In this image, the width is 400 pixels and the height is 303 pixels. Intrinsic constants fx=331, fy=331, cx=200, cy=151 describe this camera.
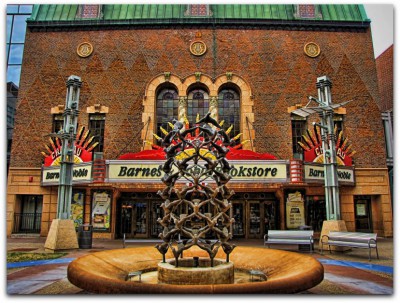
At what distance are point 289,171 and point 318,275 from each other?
1022 cm

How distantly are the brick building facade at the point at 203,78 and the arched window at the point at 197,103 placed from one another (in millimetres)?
447

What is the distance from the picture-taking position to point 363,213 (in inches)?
705

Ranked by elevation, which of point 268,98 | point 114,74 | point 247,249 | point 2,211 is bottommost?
point 247,249

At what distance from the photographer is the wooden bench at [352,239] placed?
10164mm

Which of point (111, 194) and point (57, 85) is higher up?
point (57, 85)

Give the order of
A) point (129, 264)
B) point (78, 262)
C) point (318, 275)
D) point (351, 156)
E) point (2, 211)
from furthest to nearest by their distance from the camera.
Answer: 1. point (351, 156)
2. point (2, 211)
3. point (129, 264)
4. point (78, 262)
5. point (318, 275)

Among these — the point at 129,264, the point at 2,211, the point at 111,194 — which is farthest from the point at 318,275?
the point at 111,194

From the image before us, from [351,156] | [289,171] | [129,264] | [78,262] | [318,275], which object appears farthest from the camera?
[351,156]

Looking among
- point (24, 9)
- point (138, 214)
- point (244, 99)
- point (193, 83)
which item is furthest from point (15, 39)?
point (244, 99)

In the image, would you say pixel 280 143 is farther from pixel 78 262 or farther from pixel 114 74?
pixel 78 262

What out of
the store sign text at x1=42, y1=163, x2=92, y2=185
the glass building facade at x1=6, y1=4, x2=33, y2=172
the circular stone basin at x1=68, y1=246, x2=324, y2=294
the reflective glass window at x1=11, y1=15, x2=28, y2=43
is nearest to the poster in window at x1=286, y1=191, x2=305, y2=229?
the store sign text at x1=42, y1=163, x2=92, y2=185

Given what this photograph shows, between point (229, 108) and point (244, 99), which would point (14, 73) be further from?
point (244, 99)

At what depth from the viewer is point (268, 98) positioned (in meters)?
18.1

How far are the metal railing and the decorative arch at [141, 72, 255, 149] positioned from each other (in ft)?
23.1
